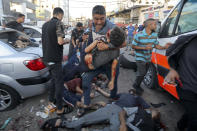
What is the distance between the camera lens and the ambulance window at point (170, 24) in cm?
276

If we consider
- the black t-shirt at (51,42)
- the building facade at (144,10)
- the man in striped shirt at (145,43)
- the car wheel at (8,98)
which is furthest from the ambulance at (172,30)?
the building facade at (144,10)

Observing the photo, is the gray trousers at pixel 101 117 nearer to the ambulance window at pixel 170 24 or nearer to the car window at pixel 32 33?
the ambulance window at pixel 170 24

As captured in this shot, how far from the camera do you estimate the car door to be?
2284mm

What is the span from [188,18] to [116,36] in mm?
1360

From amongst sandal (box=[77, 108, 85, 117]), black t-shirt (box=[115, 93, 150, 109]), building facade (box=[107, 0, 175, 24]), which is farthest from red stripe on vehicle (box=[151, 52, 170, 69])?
building facade (box=[107, 0, 175, 24])

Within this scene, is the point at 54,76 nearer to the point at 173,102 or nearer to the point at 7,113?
the point at 7,113

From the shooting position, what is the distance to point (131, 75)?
4.81 m

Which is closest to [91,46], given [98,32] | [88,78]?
[98,32]

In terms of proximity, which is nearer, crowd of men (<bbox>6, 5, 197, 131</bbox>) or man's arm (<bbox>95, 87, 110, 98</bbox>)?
crowd of men (<bbox>6, 5, 197, 131</bbox>)

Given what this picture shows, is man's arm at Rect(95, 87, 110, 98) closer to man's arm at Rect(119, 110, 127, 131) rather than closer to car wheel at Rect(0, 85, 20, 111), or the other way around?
man's arm at Rect(119, 110, 127, 131)

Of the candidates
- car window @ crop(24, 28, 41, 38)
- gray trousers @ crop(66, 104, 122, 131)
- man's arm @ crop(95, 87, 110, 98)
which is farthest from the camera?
car window @ crop(24, 28, 41, 38)

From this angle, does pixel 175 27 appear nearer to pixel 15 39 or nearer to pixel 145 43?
pixel 145 43

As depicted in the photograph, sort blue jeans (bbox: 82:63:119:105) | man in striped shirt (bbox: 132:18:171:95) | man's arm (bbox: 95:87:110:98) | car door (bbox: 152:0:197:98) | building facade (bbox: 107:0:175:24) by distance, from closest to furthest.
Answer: car door (bbox: 152:0:197:98), blue jeans (bbox: 82:63:119:105), man in striped shirt (bbox: 132:18:171:95), man's arm (bbox: 95:87:110:98), building facade (bbox: 107:0:175:24)

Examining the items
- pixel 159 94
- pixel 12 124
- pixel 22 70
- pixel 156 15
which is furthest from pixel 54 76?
pixel 156 15
